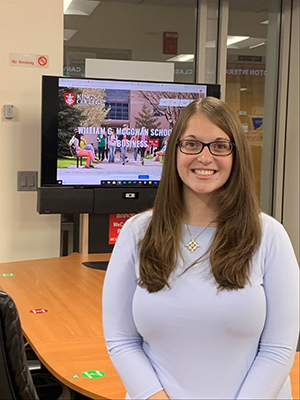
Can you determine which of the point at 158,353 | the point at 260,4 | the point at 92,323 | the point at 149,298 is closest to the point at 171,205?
the point at 149,298

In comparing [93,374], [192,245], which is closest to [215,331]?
[192,245]

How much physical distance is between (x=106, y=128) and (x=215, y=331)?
2.36 metres

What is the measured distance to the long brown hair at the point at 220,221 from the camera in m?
1.42

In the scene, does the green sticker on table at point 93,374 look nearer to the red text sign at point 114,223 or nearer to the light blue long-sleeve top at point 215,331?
the light blue long-sleeve top at point 215,331

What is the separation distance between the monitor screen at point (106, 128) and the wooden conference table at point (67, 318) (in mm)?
531

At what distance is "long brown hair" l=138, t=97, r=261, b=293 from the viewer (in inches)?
56.0

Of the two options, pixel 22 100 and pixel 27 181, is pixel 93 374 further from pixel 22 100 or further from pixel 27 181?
pixel 22 100

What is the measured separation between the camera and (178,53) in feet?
14.6

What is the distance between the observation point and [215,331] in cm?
137

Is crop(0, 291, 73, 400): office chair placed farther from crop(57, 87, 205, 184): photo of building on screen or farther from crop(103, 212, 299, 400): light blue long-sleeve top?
crop(57, 87, 205, 184): photo of building on screen

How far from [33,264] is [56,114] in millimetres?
894

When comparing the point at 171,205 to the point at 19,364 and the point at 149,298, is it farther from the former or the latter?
the point at 19,364

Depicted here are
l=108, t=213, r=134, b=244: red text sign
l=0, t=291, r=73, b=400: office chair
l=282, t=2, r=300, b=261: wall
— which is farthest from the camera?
l=282, t=2, r=300, b=261: wall

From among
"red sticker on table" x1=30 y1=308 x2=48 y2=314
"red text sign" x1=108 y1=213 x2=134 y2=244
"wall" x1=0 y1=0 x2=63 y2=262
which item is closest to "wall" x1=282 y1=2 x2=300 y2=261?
"red text sign" x1=108 y1=213 x2=134 y2=244
